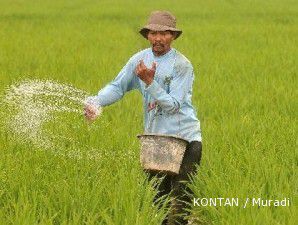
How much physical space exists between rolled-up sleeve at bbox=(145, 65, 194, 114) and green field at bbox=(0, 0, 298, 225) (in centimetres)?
37

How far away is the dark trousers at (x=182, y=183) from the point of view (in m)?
2.84

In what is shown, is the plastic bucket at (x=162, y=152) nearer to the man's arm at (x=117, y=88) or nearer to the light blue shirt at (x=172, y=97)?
the light blue shirt at (x=172, y=97)

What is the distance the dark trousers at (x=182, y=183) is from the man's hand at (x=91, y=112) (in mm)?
377

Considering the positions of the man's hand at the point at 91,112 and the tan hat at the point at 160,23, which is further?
the man's hand at the point at 91,112

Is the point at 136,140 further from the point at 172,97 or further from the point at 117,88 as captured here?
the point at 172,97

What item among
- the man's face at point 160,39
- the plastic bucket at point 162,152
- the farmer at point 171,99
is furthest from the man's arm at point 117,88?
the plastic bucket at point 162,152

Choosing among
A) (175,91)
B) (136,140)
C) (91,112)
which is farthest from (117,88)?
(136,140)

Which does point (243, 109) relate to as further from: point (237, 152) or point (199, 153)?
point (199, 153)

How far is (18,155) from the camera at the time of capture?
3.40m

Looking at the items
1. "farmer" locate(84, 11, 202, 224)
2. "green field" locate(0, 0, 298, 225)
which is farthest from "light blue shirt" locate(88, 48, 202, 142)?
"green field" locate(0, 0, 298, 225)

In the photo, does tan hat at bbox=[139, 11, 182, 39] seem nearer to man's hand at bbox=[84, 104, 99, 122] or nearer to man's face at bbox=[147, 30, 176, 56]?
man's face at bbox=[147, 30, 176, 56]

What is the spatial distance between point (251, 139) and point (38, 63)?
4294mm

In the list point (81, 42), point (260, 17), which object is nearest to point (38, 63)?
point (81, 42)

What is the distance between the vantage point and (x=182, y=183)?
9.58 feet
